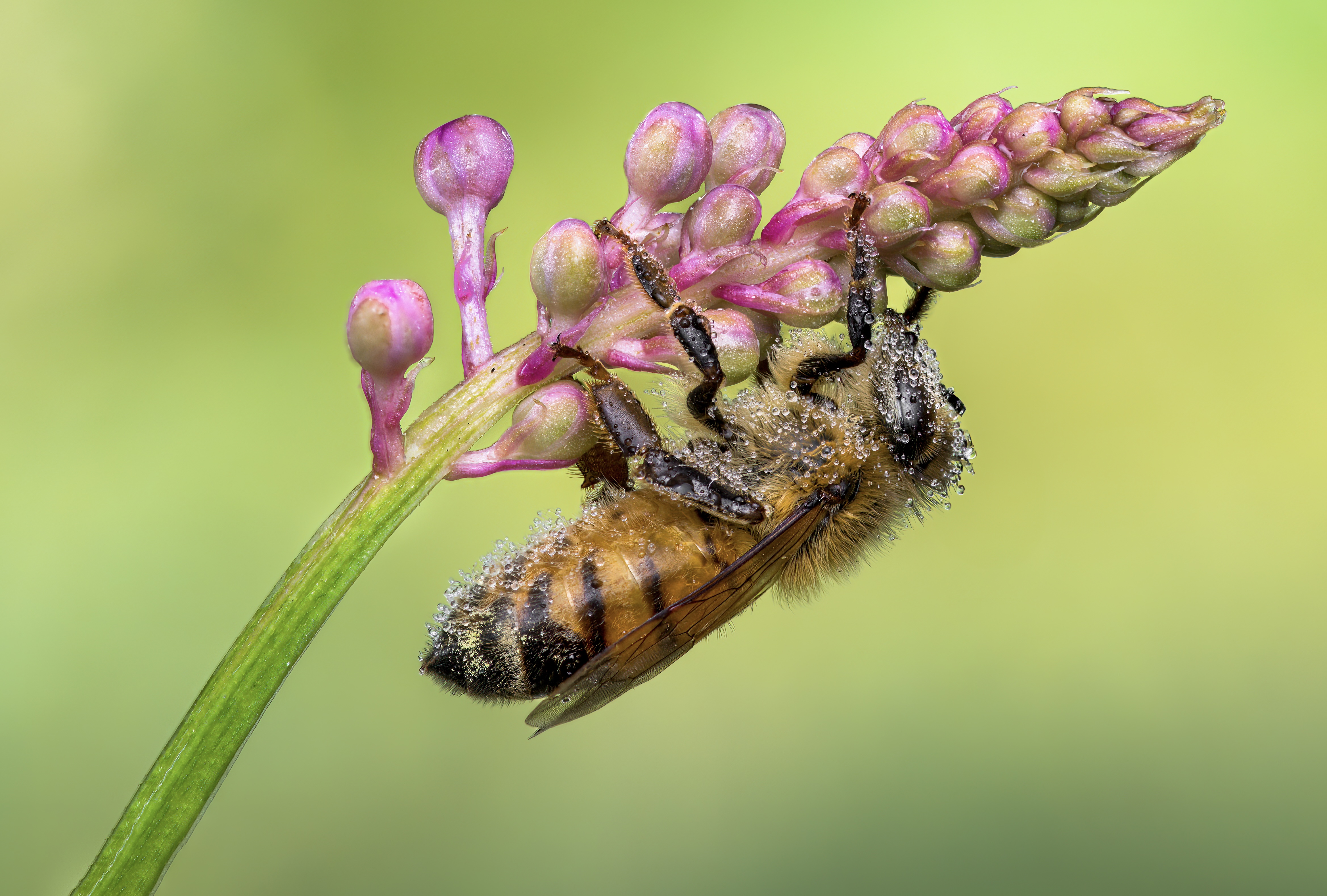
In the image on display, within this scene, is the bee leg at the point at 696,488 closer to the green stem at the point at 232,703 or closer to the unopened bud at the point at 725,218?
the unopened bud at the point at 725,218

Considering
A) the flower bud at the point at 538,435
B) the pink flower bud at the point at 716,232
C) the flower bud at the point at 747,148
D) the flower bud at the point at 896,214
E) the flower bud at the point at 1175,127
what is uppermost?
the flower bud at the point at 747,148

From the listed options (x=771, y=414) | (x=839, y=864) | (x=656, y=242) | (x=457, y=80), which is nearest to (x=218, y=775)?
(x=656, y=242)

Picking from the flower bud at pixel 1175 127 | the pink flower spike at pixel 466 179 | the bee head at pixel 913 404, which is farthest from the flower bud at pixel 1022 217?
the pink flower spike at pixel 466 179

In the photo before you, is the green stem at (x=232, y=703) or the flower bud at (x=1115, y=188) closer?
the green stem at (x=232, y=703)

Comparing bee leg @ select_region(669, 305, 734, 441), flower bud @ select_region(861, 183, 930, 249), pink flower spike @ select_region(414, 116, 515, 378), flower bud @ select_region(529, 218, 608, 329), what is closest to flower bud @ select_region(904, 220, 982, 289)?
flower bud @ select_region(861, 183, 930, 249)

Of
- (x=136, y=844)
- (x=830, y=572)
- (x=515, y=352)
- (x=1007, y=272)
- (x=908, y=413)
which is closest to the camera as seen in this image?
(x=136, y=844)

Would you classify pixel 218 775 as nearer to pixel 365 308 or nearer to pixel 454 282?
pixel 365 308
